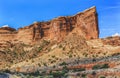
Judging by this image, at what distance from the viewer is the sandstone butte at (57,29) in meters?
136

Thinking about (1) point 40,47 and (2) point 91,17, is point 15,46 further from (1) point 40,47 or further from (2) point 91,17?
(2) point 91,17

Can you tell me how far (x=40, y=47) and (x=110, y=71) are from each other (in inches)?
2854


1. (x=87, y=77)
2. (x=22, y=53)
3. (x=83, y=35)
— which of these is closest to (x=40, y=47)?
(x=22, y=53)

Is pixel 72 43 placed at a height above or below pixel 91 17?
below

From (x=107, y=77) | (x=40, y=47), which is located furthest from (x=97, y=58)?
(x=107, y=77)

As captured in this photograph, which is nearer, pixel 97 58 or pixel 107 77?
→ pixel 107 77

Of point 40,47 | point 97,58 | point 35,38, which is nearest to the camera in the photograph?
point 97,58

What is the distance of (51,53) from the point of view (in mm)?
131000

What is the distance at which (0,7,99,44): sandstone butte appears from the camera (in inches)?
5354

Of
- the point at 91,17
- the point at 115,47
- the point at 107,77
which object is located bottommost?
the point at 107,77

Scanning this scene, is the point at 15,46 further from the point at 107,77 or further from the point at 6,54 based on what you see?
the point at 107,77

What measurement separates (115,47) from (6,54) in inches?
1711

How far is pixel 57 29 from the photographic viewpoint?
482 ft

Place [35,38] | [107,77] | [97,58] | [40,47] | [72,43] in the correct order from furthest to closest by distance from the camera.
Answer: [35,38] < [40,47] < [72,43] < [97,58] < [107,77]
